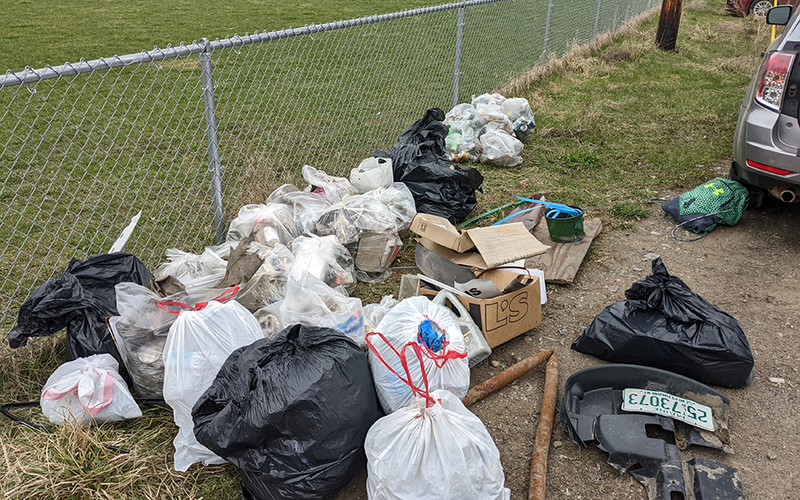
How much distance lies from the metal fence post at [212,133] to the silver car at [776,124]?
3.69m

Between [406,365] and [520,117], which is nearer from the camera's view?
[406,365]

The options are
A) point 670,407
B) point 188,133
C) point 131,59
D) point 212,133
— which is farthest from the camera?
point 188,133

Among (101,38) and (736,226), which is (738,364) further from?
(101,38)

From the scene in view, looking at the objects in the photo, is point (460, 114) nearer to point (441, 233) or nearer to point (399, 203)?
point (399, 203)

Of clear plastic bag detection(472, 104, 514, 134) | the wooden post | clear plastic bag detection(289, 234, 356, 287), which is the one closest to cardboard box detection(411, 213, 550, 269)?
clear plastic bag detection(289, 234, 356, 287)

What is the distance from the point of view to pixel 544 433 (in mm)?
2510

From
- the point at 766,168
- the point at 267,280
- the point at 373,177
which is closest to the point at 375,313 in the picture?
the point at 267,280

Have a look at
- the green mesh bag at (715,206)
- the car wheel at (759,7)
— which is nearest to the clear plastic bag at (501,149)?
the green mesh bag at (715,206)

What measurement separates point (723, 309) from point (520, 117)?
348cm

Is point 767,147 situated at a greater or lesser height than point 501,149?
greater

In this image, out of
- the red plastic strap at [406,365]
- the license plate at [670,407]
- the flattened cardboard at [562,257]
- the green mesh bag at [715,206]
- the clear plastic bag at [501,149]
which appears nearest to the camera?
the red plastic strap at [406,365]

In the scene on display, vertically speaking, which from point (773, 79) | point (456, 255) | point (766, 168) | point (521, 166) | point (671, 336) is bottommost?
point (521, 166)

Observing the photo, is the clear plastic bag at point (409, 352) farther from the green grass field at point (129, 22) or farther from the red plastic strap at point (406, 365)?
the green grass field at point (129, 22)

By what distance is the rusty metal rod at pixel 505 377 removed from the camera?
277 cm
